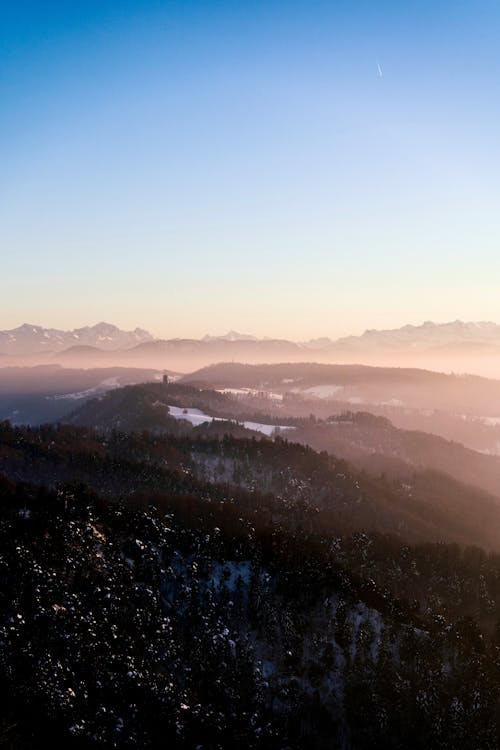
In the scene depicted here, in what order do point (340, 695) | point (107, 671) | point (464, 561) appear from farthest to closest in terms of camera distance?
point (464, 561) < point (340, 695) < point (107, 671)

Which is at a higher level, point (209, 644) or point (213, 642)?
point (213, 642)

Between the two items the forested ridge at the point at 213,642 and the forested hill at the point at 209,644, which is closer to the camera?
the forested hill at the point at 209,644

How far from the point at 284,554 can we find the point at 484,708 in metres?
45.4

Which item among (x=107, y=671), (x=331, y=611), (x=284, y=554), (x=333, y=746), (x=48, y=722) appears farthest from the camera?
(x=284, y=554)

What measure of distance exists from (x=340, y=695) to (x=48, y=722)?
53.5 metres

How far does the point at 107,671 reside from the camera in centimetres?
7844

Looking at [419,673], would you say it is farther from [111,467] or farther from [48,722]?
[111,467]

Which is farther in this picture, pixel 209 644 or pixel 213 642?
pixel 213 642

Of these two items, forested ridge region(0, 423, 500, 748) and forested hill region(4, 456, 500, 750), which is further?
forested ridge region(0, 423, 500, 748)

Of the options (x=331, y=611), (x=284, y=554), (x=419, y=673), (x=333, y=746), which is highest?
(x=284, y=554)

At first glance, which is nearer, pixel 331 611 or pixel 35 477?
pixel 331 611

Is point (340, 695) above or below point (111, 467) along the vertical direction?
below

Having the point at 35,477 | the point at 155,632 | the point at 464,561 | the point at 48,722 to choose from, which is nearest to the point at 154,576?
the point at 155,632

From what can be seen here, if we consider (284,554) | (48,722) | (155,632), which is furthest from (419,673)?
(48,722)
